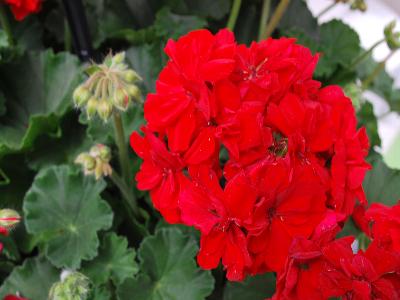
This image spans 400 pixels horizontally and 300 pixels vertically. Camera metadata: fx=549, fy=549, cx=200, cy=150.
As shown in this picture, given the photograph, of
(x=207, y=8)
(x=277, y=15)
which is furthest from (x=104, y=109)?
(x=207, y=8)

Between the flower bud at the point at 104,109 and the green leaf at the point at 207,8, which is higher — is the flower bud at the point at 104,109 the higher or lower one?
the higher one

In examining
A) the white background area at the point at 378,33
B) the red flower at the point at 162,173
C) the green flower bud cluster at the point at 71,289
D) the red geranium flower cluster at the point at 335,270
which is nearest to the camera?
the red geranium flower cluster at the point at 335,270

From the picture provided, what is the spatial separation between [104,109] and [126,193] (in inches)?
10.2

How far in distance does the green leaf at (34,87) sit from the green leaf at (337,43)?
56 centimetres

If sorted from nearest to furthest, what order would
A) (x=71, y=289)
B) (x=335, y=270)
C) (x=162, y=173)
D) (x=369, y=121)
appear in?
(x=335, y=270) → (x=162, y=173) → (x=71, y=289) → (x=369, y=121)

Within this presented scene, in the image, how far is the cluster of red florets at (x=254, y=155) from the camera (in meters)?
0.57

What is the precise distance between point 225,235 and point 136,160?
0.48 meters

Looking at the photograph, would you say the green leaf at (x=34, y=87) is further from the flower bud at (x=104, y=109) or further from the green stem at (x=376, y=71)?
the green stem at (x=376, y=71)

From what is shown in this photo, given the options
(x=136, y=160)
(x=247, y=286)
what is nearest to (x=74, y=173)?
(x=136, y=160)

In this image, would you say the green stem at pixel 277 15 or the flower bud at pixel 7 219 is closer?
the flower bud at pixel 7 219

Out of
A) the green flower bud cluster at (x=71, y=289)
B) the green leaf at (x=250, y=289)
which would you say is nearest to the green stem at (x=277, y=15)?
the green leaf at (x=250, y=289)

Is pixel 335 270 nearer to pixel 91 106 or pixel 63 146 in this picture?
pixel 91 106

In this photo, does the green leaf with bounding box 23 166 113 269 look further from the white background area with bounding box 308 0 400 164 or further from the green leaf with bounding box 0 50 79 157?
the white background area with bounding box 308 0 400 164

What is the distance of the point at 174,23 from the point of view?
1.15m
